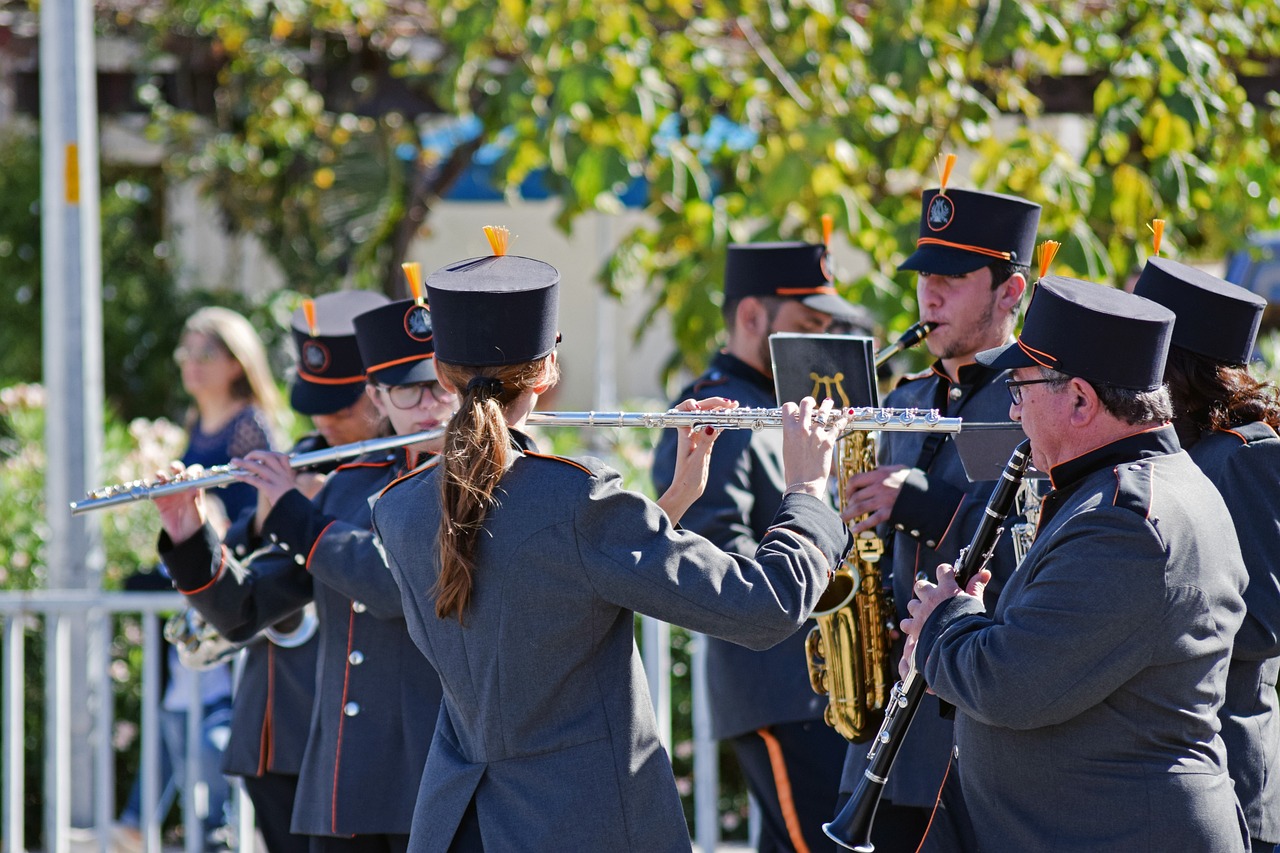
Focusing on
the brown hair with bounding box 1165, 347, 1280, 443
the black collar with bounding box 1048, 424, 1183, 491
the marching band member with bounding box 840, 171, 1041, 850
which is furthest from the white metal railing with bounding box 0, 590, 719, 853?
the black collar with bounding box 1048, 424, 1183, 491

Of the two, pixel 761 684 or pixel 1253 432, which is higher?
pixel 1253 432

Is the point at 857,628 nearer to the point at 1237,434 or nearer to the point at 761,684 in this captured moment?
the point at 761,684

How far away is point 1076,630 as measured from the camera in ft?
8.02

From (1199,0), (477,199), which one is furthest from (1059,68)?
(477,199)

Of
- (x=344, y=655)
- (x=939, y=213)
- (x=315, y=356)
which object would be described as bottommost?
(x=344, y=655)

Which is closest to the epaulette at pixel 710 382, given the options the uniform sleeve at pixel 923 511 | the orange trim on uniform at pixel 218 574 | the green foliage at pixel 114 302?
the uniform sleeve at pixel 923 511

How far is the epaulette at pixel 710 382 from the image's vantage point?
4.34 metres

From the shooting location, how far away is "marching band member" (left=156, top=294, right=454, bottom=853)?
3.50m

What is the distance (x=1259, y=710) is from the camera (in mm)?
3012

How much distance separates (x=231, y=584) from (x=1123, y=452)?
2178 millimetres

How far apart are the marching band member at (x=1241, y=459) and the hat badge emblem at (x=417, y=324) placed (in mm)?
1632

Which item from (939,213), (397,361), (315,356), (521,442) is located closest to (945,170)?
(939,213)

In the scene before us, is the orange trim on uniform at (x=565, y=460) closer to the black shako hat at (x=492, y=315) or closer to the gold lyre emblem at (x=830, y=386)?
the black shako hat at (x=492, y=315)

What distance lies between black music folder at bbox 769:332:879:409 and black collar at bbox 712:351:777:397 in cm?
81
